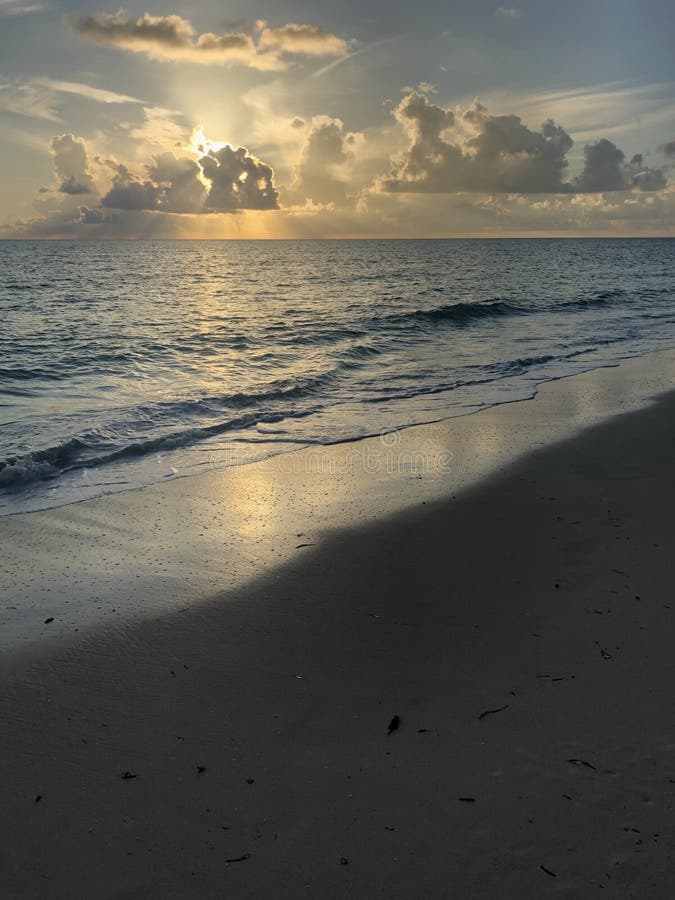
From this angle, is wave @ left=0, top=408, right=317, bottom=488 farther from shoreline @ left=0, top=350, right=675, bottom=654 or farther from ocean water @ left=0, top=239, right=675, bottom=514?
shoreline @ left=0, top=350, right=675, bottom=654

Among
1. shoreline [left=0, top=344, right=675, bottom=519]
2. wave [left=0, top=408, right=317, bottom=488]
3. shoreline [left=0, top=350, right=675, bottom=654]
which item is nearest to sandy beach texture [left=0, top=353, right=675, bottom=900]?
shoreline [left=0, top=350, right=675, bottom=654]

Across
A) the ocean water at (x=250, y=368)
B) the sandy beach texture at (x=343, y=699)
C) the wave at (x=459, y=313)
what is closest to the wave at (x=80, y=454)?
the ocean water at (x=250, y=368)

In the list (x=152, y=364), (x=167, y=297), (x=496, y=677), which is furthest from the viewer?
(x=167, y=297)

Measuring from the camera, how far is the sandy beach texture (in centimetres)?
267

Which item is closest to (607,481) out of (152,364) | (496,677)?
(496,677)

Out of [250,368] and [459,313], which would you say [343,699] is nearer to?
[250,368]

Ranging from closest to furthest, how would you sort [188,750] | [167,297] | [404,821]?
[404,821]
[188,750]
[167,297]

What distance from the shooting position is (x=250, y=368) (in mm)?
16812

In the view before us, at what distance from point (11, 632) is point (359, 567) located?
2.50 metres

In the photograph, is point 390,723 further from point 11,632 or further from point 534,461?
point 534,461

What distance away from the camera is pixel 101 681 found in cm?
389

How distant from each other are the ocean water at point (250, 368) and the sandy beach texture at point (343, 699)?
2386 millimetres

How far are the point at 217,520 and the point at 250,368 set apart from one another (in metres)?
10.7

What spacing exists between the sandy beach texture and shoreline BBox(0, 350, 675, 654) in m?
0.04
